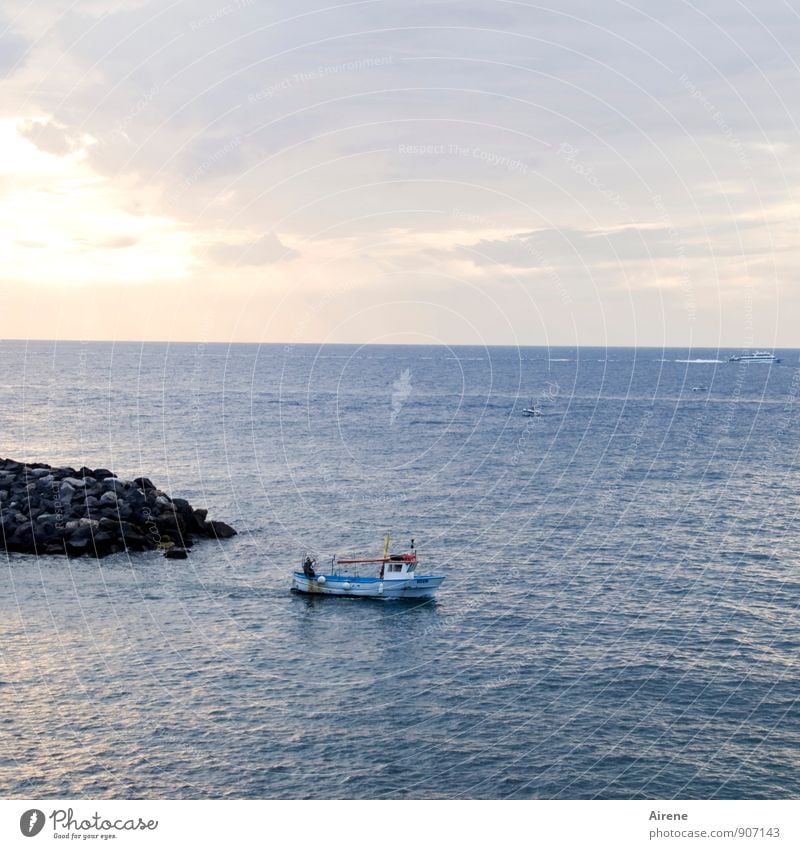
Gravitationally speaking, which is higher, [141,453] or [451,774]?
[141,453]

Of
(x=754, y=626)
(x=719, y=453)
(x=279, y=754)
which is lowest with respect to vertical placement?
(x=279, y=754)

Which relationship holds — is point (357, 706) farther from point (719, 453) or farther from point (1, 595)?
point (719, 453)

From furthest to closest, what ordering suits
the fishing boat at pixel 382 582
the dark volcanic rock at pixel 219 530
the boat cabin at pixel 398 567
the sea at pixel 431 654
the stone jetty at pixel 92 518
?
the dark volcanic rock at pixel 219 530 < the stone jetty at pixel 92 518 < the boat cabin at pixel 398 567 < the fishing boat at pixel 382 582 < the sea at pixel 431 654

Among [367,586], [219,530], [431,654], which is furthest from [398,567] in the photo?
[219,530]

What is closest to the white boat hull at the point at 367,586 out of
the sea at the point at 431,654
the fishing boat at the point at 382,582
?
the fishing boat at the point at 382,582

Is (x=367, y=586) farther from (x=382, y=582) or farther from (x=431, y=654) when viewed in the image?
(x=431, y=654)

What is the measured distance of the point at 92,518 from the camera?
88.5 metres

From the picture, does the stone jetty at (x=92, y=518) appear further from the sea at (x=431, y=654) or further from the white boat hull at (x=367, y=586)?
the white boat hull at (x=367, y=586)

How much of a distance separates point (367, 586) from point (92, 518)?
28.7 m

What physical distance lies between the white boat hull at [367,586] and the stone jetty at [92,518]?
57.5 feet

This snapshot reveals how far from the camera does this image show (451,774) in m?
45.4

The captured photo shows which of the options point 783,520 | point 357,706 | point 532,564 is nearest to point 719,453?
point 783,520

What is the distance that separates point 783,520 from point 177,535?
61666mm

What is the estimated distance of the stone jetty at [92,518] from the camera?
84500mm
